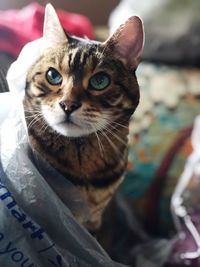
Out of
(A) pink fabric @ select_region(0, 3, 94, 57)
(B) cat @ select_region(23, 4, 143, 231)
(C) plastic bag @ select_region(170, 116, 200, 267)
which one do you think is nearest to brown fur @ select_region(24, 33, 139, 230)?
(B) cat @ select_region(23, 4, 143, 231)

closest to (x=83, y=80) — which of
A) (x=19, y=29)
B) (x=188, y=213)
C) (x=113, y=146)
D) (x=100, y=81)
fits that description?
(x=100, y=81)

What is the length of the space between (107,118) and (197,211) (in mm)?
468

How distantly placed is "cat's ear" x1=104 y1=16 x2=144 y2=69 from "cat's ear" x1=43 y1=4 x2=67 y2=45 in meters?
0.07

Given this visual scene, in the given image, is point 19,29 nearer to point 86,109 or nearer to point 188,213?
point 86,109

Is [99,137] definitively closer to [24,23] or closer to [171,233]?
[24,23]

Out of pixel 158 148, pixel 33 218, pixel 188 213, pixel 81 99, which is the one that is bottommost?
pixel 188 213

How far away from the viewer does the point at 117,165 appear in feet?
2.67

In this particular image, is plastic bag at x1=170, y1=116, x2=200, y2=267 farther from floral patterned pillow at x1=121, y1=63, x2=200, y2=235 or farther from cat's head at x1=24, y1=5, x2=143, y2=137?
cat's head at x1=24, y1=5, x2=143, y2=137

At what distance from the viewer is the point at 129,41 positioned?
28.6 inches

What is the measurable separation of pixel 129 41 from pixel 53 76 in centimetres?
13

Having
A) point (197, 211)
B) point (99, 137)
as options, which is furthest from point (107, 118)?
point (197, 211)

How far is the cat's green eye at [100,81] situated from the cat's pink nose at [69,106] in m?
0.05

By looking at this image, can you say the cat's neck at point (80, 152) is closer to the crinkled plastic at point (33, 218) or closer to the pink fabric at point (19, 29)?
the crinkled plastic at point (33, 218)

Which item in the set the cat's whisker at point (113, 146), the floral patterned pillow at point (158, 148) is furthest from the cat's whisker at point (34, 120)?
the floral patterned pillow at point (158, 148)
